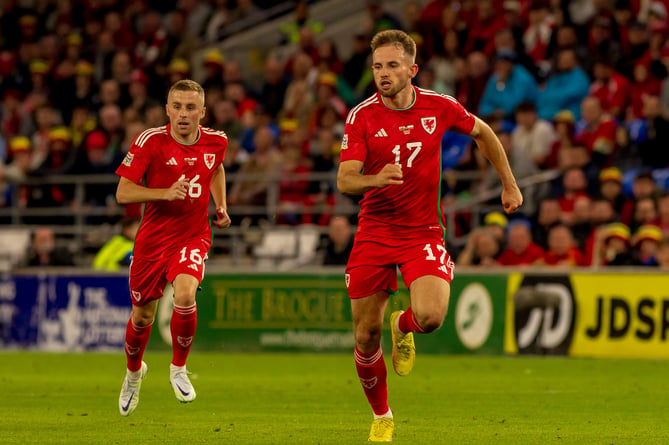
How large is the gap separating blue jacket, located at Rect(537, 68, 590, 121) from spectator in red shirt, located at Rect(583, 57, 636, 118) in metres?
0.23

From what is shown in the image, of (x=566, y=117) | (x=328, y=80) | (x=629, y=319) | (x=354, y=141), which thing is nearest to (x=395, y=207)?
(x=354, y=141)

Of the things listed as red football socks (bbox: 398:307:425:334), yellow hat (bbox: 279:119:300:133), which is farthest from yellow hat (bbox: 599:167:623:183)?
red football socks (bbox: 398:307:425:334)

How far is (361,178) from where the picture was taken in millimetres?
8039

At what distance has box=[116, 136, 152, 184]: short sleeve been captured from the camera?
10.3 meters

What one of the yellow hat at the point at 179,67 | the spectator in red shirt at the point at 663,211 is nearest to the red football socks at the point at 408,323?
the spectator in red shirt at the point at 663,211

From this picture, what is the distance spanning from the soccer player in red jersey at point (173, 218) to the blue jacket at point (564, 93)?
33.0 ft

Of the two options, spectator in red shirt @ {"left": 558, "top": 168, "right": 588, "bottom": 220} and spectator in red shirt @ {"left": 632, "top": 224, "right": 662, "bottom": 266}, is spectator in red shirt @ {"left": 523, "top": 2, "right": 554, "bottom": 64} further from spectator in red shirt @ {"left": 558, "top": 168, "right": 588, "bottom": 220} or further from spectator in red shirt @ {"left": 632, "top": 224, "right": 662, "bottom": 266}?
spectator in red shirt @ {"left": 632, "top": 224, "right": 662, "bottom": 266}

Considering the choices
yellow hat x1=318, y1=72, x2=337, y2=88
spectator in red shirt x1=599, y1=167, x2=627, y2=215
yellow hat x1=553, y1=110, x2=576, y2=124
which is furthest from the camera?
yellow hat x1=318, y1=72, x2=337, y2=88

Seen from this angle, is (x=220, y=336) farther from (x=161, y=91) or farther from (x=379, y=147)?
(x=379, y=147)

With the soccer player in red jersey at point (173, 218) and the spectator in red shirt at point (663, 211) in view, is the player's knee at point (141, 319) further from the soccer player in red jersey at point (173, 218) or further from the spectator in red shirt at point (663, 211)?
the spectator in red shirt at point (663, 211)

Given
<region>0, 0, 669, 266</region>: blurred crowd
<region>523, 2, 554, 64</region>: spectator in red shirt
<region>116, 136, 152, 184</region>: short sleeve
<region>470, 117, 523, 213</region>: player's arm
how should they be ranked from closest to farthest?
<region>470, 117, 523, 213</region>: player's arm, <region>116, 136, 152, 184</region>: short sleeve, <region>0, 0, 669, 266</region>: blurred crowd, <region>523, 2, 554, 64</region>: spectator in red shirt

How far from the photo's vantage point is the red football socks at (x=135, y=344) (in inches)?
416

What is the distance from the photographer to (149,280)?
34.6 feet

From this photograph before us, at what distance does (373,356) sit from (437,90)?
496 inches
